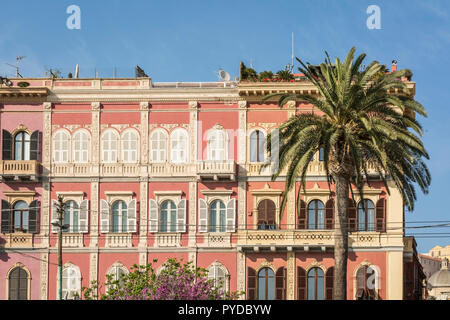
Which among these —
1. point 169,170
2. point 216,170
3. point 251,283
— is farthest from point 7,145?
point 251,283

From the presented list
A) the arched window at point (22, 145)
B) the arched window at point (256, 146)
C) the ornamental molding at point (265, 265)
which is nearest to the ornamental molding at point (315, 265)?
the ornamental molding at point (265, 265)

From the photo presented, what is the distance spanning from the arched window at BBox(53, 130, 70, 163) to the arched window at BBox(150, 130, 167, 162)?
499 centimetres

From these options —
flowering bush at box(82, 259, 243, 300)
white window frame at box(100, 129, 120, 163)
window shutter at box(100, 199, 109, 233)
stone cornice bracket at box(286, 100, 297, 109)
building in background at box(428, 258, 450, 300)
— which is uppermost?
stone cornice bracket at box(286, 100, 297, 109)

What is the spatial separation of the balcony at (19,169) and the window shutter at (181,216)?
8497mm

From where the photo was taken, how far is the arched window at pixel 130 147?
58.0 m

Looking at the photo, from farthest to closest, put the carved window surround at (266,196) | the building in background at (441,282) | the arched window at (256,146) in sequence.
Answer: the building in background at (441,282)
the arched window at (256,146)
the carved window surround at (266,196)

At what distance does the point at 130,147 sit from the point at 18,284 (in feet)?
33.3

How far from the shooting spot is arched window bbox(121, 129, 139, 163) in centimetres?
5797

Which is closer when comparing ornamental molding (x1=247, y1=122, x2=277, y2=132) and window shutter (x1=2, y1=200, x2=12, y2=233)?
ornamental molding (x1=247, y1=122, x2=277, y2=132)

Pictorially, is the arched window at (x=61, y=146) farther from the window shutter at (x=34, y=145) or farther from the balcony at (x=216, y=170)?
the balcony at (x=216, y=170)

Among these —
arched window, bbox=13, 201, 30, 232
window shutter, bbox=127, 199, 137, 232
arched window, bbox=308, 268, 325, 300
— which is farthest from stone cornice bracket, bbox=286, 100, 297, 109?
arched window, bbox=13, 201, 30, 232

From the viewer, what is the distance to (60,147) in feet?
191

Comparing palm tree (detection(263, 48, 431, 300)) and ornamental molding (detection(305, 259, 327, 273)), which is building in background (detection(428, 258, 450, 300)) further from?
palm tree (detection(263, 48, 431, 300))

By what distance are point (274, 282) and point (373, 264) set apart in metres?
5.60
